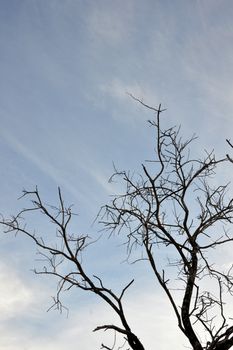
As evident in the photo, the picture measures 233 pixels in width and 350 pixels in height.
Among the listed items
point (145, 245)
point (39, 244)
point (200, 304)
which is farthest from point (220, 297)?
point (39, 244)

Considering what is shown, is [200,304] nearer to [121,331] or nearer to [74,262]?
[121,331]

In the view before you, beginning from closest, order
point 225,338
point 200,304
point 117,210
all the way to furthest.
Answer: point 225,338, point 200,304, point 117,210

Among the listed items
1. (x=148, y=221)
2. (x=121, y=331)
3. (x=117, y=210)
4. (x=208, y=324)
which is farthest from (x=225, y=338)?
(x=117, y=210)

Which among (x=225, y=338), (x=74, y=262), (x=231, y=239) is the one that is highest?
(x=74, y=262)

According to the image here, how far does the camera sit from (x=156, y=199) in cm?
681

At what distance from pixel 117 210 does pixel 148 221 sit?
63cm

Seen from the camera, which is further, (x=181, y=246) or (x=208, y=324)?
(x=181, y=246)

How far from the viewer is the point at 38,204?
7047 millimetres

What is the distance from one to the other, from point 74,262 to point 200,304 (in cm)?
211

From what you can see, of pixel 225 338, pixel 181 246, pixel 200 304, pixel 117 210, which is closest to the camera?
pixel 225 338

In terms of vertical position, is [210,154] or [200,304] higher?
[210,154]

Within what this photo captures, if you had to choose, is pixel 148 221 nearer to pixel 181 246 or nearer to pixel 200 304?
pixel 181 246

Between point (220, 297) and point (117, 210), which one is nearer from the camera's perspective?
point (220, 297)

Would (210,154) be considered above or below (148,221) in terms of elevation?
above
